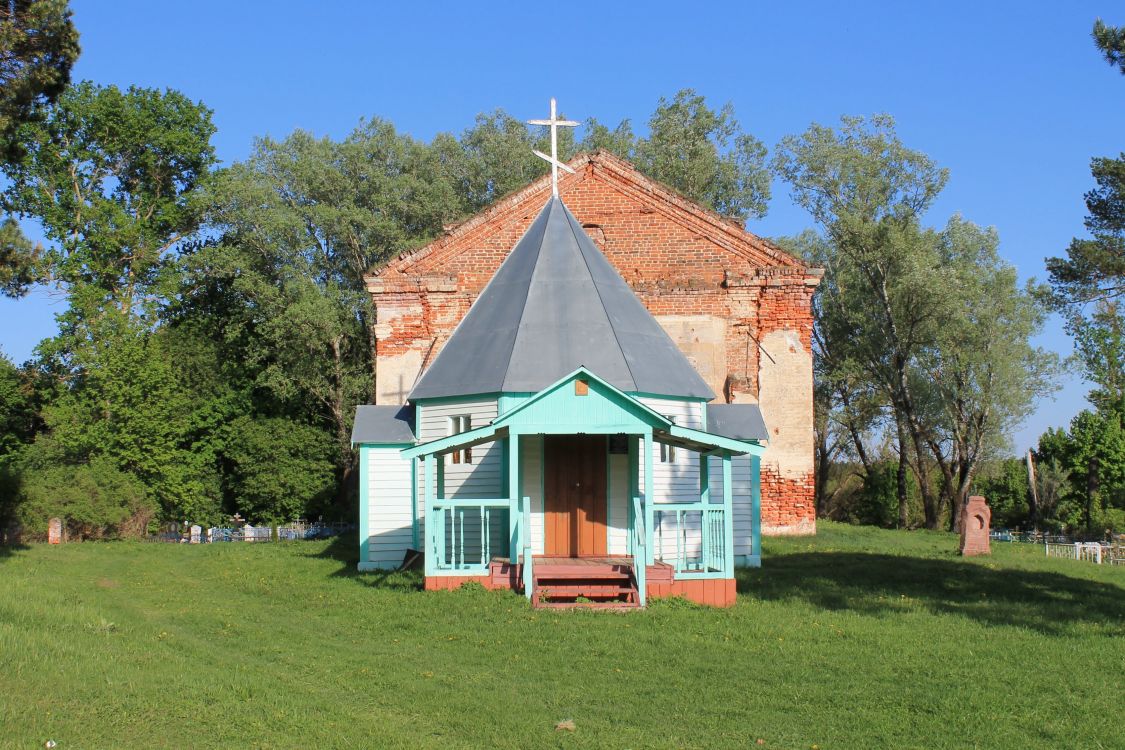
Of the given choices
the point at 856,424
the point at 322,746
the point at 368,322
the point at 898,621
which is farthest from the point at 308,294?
the point at 322,746

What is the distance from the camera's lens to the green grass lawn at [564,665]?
29.5ft

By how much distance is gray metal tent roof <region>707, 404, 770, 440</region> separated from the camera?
2175 cm

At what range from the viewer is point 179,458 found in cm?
3716

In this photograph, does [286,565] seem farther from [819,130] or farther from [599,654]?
[819,130]

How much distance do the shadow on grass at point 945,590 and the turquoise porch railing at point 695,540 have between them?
86cm

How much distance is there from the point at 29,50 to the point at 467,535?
396 inches

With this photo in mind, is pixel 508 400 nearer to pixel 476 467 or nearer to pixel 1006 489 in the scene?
pixel 476 467

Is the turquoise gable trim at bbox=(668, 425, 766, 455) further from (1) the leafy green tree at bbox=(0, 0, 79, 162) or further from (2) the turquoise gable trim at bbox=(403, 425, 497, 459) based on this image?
(1) the leafy green tree at bbox=(0, 0, 79, 162)

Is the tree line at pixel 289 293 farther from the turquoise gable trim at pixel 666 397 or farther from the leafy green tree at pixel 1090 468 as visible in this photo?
the turquoise gable trim at pixel 666 397

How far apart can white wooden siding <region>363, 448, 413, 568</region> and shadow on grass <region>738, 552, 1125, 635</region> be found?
6225 millimetres

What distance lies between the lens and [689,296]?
26578 mm

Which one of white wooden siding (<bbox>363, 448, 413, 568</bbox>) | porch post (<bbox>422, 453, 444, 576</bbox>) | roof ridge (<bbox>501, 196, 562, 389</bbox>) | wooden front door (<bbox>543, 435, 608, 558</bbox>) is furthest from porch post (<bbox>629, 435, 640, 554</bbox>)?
white wooden siding (<bbox>363, 448, 413, 568</bbox>)

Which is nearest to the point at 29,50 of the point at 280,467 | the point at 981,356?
the point at 280,467

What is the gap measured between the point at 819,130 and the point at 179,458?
24.7 metres
